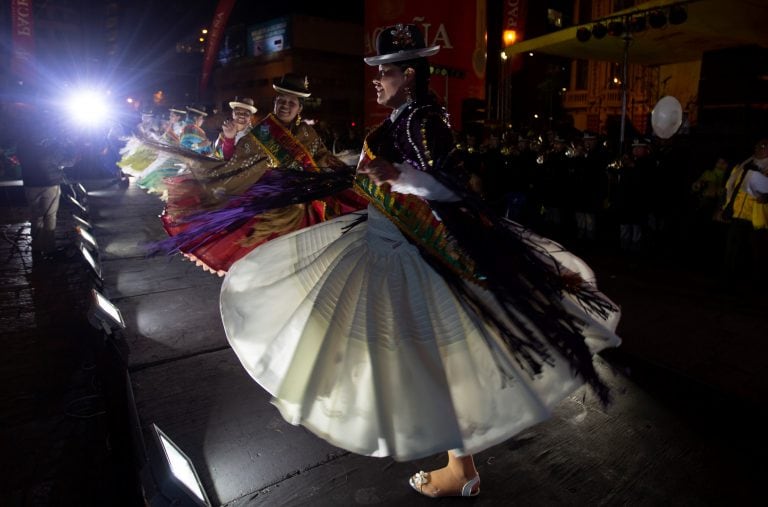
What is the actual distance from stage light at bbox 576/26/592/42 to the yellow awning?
0.32 ft

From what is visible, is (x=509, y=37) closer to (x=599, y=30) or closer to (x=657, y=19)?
(x=599, y=30)

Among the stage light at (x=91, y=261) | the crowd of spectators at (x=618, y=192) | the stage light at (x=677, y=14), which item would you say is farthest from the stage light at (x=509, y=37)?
the stage light at (x=91, y=261)

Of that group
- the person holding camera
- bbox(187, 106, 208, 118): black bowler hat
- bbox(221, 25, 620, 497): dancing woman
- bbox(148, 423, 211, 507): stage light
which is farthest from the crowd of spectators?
bbox(148, 423, 211, 507): stage light

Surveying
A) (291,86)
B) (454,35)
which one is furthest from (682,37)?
(291,86)

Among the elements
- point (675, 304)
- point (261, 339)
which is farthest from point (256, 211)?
point (675, 304)

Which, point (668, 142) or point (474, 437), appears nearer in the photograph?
point (474, 437)

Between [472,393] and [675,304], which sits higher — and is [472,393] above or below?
above

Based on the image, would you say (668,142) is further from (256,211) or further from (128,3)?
(128,3)

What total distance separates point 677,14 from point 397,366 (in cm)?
824

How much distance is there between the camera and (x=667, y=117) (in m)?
8.82

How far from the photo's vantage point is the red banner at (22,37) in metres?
16.5

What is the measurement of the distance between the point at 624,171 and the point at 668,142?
1.74m

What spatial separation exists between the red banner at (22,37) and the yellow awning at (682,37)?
50.5ft

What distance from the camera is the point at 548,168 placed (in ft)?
28.3
